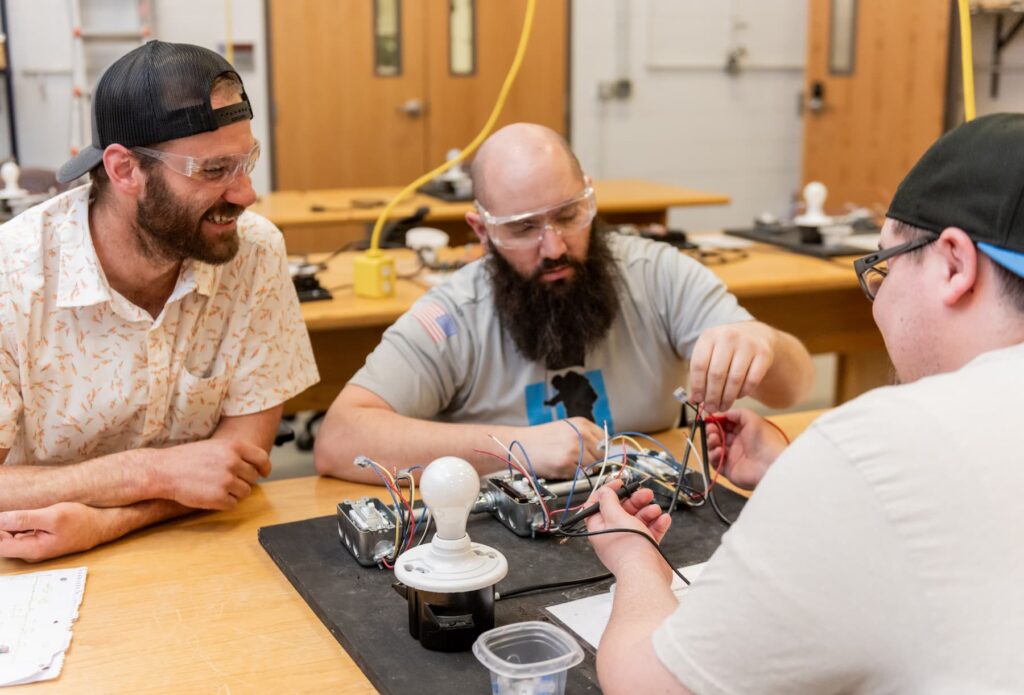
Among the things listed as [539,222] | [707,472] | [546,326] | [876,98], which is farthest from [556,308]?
[876,98]

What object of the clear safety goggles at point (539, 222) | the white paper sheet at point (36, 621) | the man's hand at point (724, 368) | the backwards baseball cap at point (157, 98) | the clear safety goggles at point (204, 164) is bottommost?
the white paper sheet at point (36, 621)

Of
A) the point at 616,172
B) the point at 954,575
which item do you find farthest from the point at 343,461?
the point at 616,172

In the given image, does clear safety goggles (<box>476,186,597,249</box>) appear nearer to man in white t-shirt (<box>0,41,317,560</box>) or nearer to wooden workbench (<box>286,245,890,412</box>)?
man in white t-shirt (<box>0,41,317,560</box>)

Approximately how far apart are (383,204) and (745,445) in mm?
3191

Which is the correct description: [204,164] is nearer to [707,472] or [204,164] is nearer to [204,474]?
[204,474]

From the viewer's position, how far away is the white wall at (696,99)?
7.38 meters

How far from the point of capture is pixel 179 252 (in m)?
1.97

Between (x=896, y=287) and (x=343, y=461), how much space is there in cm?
117

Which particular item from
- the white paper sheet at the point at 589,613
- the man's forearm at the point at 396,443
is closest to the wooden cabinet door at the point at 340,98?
the man's forearm at the point at 396,443

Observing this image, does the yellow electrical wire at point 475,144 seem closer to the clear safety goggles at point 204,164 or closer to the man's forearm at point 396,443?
the clear safety goggles at point 204,164

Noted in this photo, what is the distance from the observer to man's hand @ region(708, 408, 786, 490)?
6.26ft

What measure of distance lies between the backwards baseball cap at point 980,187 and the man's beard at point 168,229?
1292 millimetres

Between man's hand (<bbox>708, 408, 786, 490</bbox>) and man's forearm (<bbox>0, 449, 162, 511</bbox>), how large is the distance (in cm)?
98

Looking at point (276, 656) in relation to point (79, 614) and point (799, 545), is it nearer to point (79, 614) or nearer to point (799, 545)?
point (79, 614)
